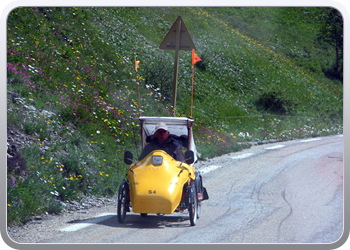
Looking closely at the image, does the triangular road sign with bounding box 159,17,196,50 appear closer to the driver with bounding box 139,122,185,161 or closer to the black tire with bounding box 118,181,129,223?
the driver with bounding box 139,122,185,161

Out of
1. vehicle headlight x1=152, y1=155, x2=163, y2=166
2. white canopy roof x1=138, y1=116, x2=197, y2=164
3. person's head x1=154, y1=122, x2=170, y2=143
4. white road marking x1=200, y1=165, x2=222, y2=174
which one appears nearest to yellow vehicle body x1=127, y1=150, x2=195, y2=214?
vehicle headlight x1=152, y1=155, x2=163, y2=166

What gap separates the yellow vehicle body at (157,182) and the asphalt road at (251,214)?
43 centimetres

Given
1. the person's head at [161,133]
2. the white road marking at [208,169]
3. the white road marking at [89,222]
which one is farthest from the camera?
the white road marking at [208,169]

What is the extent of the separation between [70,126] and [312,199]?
277 inches

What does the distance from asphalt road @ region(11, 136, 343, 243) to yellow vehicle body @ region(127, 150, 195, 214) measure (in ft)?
1.39

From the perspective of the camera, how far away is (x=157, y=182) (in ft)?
21.4

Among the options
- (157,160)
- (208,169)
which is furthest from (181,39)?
(208,169)

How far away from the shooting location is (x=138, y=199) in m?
6.39

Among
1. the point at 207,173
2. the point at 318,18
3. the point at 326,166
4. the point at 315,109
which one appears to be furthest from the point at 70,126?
the point at 315,109

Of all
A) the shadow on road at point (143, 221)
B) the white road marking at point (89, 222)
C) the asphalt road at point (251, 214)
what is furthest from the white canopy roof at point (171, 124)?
the white road marking at point (89, 222)

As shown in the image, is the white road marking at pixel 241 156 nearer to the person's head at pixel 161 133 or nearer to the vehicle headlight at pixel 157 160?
the person's head at pixel 161 133

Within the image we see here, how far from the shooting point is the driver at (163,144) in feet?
25.1

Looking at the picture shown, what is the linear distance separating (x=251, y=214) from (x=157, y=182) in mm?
2383
